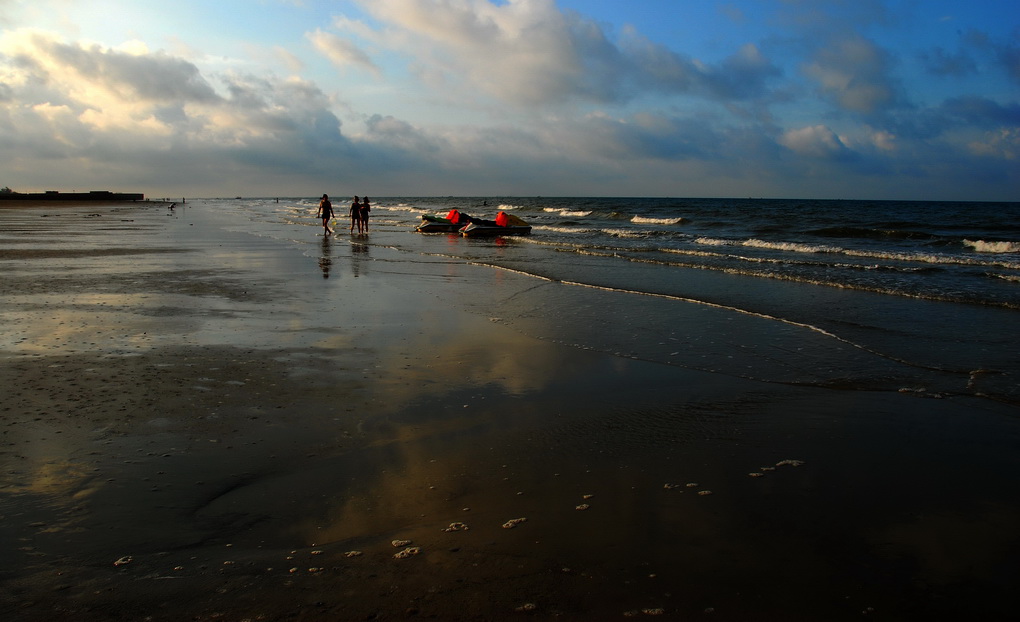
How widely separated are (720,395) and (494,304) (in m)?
5.91

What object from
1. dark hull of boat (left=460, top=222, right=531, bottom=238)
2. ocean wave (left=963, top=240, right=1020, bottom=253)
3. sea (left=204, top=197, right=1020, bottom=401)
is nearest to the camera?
sea (left=204, top=197, right=1020, bottom=401)

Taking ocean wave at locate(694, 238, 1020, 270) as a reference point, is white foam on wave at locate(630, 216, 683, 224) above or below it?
above

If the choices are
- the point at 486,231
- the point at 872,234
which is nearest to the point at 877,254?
the point at 872,234

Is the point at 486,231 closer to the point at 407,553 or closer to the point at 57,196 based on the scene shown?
the point at 407,553

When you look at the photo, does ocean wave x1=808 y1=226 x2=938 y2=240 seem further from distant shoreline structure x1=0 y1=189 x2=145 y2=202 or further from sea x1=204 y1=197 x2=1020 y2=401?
distant shoreline structure x1=0 y1=189 x2=145 y2=202

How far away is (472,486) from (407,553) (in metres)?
0.86

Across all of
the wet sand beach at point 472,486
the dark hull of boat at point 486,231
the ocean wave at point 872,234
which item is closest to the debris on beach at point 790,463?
the wet sand beach at point 472,486

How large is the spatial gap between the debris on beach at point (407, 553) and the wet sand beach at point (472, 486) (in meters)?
0.01

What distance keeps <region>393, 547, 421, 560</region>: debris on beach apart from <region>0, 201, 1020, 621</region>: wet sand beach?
1 centimetres

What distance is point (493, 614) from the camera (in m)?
2.76

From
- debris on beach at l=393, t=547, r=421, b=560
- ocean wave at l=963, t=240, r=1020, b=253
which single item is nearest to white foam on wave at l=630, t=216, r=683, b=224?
ocean wave at l=963, t=240, r=1020, b=253

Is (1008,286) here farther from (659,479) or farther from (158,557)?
(158,557)

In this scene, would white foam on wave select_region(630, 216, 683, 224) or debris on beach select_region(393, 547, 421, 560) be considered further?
white foam on wave select_region(630, 216, 683, 224)

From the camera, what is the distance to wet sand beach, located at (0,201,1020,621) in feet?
9.57
